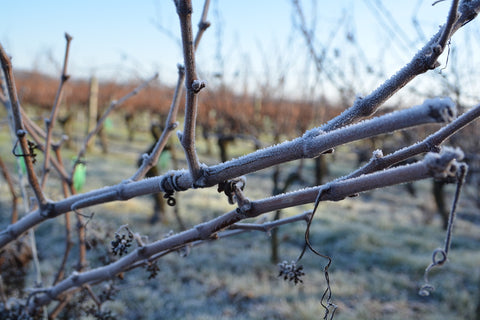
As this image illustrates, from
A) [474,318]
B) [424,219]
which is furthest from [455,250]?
[474,318]

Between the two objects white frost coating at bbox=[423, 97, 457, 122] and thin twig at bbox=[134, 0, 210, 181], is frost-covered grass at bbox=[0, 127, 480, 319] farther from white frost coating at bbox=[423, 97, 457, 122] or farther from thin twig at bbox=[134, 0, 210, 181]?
white frost coating at bbox=[423, 97, 457, 122]

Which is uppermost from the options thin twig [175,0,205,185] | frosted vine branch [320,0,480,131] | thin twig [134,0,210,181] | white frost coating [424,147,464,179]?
thin twig [134,0,210,181]

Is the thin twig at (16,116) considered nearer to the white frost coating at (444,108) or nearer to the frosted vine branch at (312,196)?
the frosted vine branch at (312,196)

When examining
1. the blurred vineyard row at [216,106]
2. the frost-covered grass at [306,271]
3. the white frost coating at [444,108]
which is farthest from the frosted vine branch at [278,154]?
the blurred vineyard row at [216,106]

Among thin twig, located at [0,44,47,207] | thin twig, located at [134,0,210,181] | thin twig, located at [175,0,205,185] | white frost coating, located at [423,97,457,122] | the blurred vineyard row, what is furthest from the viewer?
the blurred vineyard row

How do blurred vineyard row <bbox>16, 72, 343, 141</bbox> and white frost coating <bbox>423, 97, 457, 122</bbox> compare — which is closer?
white frost coating <bbox>423, 97, 457, 122</bbox>

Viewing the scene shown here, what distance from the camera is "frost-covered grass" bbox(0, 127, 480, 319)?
323 cm

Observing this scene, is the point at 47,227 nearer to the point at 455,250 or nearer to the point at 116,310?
the point at 116,310

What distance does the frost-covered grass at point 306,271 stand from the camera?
3.23 meters

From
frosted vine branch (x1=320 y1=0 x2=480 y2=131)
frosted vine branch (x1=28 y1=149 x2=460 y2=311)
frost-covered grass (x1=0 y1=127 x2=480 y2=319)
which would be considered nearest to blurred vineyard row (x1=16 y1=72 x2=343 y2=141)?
frost-covered grass (x1=0 y1=127 x2=480 y2=319)

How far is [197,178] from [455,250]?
5598 mm

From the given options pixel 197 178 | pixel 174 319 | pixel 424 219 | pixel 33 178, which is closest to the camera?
pixel 197 178

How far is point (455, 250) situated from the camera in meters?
5.18

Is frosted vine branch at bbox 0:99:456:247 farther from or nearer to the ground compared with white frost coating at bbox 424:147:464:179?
farther from the ground
